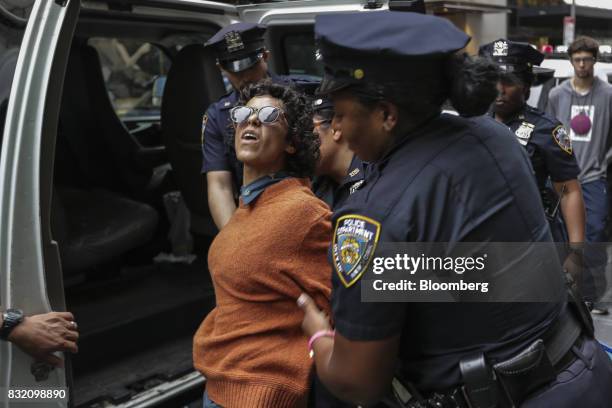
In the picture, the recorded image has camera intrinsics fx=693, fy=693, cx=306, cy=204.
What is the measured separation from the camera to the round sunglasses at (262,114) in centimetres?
205

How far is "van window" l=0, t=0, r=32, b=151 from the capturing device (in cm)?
222

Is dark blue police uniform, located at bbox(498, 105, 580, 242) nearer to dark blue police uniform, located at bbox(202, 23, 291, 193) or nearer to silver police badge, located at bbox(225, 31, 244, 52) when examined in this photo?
dark blue police uniform, located at bbox(202, 23, 291, 193)

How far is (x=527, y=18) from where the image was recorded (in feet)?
49.1

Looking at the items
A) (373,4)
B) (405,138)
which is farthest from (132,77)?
(405,138)

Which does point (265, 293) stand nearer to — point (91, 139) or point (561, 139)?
point (561, 139)

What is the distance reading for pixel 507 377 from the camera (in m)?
1.42

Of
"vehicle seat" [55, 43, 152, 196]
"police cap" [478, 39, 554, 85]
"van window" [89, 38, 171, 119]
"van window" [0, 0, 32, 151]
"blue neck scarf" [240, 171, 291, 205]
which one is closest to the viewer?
"blue neck scarf" [240, 171, 291, 205]

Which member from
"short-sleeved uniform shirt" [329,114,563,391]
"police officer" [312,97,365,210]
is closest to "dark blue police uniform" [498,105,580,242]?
"police officer" [312,97,365,210]

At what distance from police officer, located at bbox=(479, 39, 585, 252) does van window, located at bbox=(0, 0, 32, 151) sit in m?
1.80

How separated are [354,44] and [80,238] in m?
2.90

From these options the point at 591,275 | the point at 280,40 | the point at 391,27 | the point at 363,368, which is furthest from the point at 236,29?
the point at 591,275

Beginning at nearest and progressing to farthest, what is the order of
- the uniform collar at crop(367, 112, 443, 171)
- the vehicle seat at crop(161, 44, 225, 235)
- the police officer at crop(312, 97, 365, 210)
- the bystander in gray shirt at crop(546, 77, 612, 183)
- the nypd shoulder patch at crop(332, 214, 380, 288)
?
1. the nypd shoulder patch at crop(332, 214, 380, 288)
2. the uniform collar at crop(367, 112, 443, 171)
3. the police officer at crop(312, 97, 365, 210)
4. the vehicle seat at crop(161, 44, 225, 235)
5. the bystander in gray shirt at crop(546, 77, 612, 183)

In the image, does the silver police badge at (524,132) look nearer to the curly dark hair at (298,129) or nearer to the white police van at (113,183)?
the white police van at (113,183)

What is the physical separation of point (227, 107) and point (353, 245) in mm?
1897
